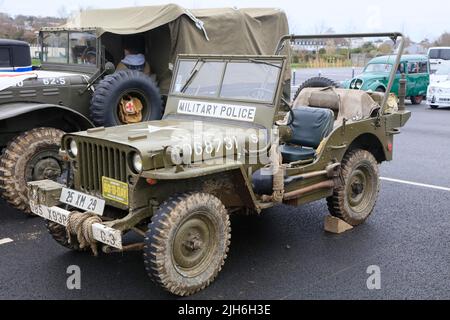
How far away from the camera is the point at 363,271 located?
13.8 ft

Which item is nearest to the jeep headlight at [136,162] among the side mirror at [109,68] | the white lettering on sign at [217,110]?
the white lettering on sign at [217,110]

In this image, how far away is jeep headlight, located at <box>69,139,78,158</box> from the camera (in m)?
4.13

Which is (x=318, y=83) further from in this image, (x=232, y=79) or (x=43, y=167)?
(x=43, y=167)


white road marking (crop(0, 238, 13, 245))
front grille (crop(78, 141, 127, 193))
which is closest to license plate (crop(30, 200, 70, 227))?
front grille (crop(78, 141, 127, 193))

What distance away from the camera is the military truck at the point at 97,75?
5.62 m

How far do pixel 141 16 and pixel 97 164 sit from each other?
441 cm

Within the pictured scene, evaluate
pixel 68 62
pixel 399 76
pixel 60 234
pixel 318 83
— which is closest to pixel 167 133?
pixel 60 234

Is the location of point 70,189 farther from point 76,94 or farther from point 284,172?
point 76,94

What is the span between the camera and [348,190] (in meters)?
5.21

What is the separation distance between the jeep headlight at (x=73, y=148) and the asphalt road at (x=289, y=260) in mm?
923

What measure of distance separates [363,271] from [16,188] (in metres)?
3.57

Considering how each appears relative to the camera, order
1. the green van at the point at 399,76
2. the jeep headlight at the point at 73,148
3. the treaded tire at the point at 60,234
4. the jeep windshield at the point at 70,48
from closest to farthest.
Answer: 1. the jeep headlight at the point at 73,148
2. the treaded tire at the point at 60,234
3. the jeep windshield at the point at 70,48
4. the green van at the point at 399,76

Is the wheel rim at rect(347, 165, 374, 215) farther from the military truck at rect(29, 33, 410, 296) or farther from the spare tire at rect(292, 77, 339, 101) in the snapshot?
the spare tire at rect(292, 77, 339, 101)

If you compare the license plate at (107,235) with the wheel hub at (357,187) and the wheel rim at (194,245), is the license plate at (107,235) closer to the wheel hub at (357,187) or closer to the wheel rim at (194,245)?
the wheel rim at (194,245)
